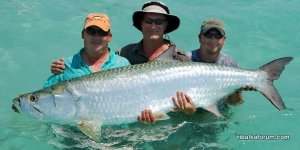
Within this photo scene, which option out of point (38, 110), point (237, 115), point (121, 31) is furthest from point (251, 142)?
point (121, 31)

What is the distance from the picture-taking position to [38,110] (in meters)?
4.88

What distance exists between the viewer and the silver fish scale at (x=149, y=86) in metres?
5.05

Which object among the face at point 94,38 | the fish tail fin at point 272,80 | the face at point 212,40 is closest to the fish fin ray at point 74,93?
the face at point 94,38

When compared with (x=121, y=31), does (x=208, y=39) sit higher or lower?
lower

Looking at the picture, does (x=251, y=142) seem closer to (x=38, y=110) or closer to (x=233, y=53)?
(x=38, y=110)

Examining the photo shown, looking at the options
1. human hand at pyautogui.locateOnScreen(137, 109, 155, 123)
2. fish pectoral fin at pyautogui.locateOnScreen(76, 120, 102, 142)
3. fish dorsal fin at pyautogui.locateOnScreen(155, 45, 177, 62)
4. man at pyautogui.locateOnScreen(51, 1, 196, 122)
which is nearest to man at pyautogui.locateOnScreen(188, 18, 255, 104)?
man at pyautogui.locateOnScreen(51, 1, 196, 122)

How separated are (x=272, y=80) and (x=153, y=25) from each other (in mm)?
1643

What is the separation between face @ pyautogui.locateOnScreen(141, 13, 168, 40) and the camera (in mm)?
5734

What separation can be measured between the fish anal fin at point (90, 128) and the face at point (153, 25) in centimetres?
146

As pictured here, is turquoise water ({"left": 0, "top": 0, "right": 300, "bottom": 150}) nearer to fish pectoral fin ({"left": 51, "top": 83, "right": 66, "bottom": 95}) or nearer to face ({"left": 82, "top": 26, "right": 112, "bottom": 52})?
fish pectoral fin ({"left": 51, "top": 83, "right": 66, "bottom": 95})

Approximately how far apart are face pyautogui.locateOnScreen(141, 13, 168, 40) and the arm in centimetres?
98

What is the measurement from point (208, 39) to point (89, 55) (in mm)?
1660

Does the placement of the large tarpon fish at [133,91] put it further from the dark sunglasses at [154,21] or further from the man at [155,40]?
the dark sunglasses at [154,21]

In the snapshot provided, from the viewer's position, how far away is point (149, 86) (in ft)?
17.0
